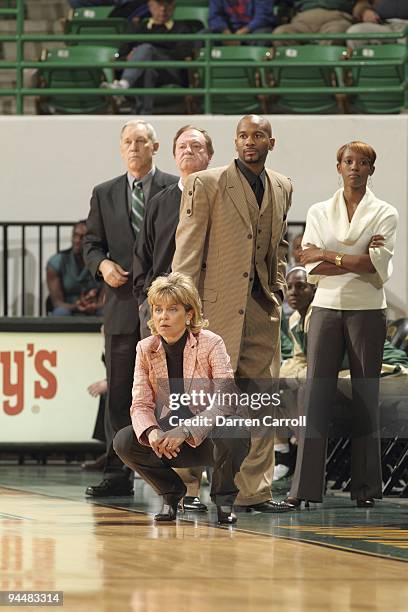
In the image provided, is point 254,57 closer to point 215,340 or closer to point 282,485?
point 282,485

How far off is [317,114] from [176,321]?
663cm

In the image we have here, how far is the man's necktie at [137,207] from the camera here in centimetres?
791

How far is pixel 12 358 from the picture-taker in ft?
34.8

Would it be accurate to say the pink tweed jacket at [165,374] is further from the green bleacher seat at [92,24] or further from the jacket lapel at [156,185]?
the green bleacher seat at [92,24]

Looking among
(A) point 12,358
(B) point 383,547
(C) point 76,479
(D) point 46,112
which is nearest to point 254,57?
(D) point 46,112

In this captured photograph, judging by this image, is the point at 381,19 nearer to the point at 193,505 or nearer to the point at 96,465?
the point at 96,465

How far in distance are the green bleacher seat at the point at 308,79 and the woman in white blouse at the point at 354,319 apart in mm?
5358

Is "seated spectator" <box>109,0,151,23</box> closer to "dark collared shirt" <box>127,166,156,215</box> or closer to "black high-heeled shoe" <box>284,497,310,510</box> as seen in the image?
"dark collared shirt" <box>127,166,156,215</box>

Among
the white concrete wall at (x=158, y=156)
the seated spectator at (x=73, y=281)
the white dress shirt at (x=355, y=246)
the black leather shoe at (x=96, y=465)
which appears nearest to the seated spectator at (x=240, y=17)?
the white concrete wall at (x=158, y=156)

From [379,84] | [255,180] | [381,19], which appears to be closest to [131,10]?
[381,19]

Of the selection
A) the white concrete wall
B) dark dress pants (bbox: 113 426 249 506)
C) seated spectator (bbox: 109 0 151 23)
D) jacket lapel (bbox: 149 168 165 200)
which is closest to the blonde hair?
dark dress pants (bbox: 113 426 249 506)

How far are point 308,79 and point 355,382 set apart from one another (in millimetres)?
5814

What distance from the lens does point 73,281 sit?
11.2 m

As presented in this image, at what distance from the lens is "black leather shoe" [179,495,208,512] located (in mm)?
6766
